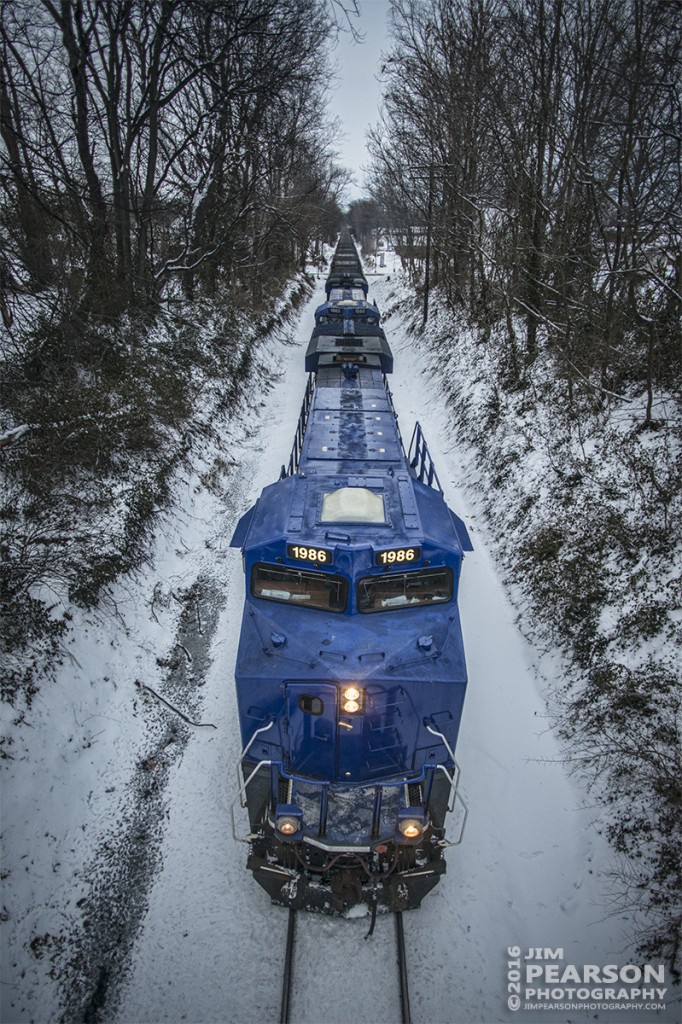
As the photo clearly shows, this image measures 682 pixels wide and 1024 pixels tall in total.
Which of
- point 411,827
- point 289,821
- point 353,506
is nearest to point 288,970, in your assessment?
point 289,821

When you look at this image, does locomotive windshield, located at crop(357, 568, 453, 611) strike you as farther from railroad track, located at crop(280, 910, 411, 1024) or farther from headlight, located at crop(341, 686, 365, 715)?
railroad track, located at crop(280, 910, 411, 1024)

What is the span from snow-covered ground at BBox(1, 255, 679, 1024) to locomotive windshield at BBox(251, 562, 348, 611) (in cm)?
264

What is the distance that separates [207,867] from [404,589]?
3.87m

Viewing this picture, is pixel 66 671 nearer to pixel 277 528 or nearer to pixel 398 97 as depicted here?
pixel 277 528

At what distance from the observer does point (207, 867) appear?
613 centimetres

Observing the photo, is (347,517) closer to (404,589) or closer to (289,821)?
(404,589)

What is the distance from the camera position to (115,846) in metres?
6.36

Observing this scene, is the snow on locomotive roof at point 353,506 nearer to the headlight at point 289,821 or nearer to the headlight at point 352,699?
the headlight at point 352,699

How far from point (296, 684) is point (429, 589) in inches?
73.4

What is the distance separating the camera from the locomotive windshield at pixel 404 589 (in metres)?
6.04

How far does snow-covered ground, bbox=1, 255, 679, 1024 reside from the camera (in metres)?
5.18

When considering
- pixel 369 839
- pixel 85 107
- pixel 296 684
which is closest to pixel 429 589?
pixel 296 684

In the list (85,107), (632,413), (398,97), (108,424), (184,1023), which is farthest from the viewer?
(398,97)

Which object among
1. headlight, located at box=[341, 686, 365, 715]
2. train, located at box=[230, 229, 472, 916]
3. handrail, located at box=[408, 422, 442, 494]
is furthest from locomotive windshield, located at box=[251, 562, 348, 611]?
handrail, located at box=[408, 422, 442, 494]
